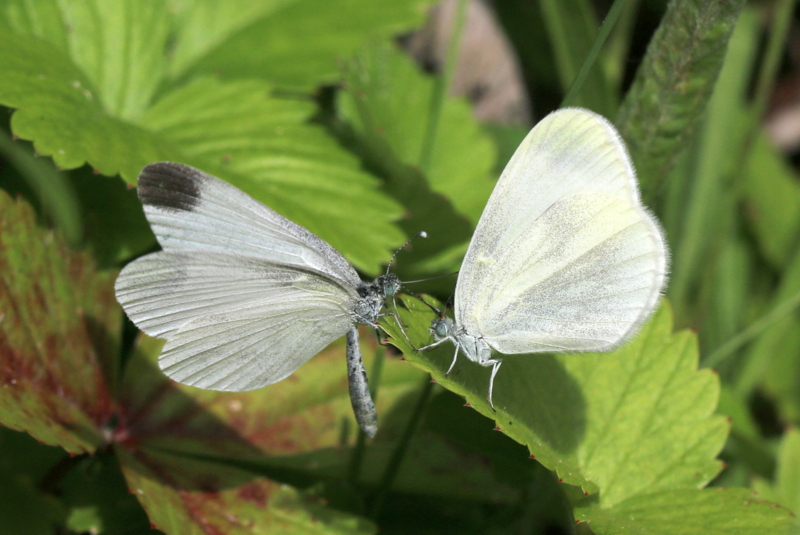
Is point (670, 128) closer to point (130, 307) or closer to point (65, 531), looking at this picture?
point (130, 307)

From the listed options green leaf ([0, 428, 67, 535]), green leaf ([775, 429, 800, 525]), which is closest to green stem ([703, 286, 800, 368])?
green leaf ([775, 429, 800, 525])

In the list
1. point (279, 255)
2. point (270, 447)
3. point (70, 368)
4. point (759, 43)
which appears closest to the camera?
point (279, 255)

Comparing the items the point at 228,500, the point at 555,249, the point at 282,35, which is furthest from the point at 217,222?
the point at 282,35

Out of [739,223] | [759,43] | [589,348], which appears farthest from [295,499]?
[759,43]

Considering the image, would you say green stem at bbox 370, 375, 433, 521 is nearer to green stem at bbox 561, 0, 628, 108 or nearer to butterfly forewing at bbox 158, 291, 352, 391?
butterfly forewing at bbox 158, 291, 352, 391

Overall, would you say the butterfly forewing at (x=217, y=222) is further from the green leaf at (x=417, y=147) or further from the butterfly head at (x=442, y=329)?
the green leaf at (x=417, y=147)
